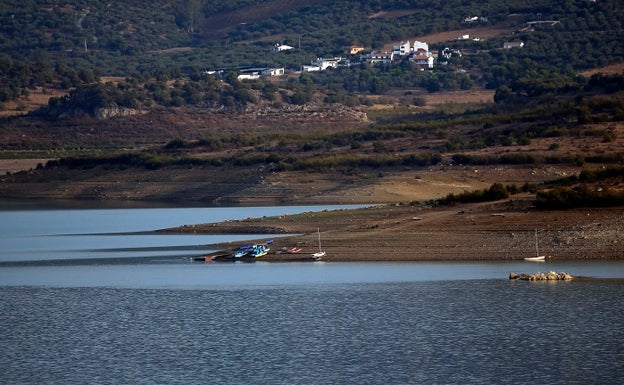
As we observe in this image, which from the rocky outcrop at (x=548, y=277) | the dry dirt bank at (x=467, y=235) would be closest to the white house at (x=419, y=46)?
the dry dirt bank at (x=467, y=235)

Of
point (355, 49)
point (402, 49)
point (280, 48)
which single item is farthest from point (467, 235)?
point (280, 48)

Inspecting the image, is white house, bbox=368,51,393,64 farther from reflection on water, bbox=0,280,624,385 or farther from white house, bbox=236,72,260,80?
reflection on water, bbox=0,280,624,385

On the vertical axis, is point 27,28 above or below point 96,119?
above

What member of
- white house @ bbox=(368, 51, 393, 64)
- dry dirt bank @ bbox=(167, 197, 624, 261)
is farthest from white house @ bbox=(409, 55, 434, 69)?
dry dirt bank @ bbox=(167, 197, 624, 261)

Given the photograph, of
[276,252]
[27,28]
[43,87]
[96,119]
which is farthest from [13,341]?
[27,28]

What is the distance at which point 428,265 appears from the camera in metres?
42.8

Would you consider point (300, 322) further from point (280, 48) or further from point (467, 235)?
point (280, 48)

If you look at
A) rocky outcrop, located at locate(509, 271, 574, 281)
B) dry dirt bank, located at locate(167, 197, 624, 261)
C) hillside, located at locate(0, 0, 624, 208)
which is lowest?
rocky outcrop, located at locate(509, 271, 574, 281)

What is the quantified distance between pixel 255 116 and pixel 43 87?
2481 centimetres

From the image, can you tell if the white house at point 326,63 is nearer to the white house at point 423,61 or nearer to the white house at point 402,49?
the white house at point 402,49

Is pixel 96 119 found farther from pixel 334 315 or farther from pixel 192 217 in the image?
pixel 334 315

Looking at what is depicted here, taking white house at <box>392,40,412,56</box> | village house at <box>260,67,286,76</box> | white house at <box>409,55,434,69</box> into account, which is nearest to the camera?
white house at <box>409,55,434,69</box>

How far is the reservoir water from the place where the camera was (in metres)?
27.4

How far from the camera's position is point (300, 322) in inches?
1313
